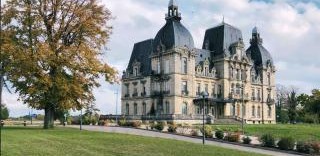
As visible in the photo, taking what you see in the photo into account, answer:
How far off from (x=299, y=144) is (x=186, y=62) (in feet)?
151

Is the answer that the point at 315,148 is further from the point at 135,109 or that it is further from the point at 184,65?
the point at 135,109

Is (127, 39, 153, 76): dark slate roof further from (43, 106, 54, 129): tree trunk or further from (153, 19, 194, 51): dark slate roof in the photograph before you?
(43, 106, 54, 129): tree trunk

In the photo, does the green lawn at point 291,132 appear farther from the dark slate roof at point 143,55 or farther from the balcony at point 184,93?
the dark slate roof at point 143,55

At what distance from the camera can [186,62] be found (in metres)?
74.8

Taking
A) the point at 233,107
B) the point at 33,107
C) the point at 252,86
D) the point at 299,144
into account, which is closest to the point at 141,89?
the point at 233,107

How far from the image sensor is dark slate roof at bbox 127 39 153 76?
80444 mm

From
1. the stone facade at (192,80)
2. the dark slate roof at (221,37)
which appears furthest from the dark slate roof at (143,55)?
the dark slate roof at (221,37)

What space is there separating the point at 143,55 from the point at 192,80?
12363 millimetres

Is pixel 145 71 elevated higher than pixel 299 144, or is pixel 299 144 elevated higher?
pixel 145 71

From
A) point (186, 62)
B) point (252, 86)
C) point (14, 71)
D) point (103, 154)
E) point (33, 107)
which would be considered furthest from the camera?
point (252, 86)

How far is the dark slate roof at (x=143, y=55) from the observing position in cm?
8044

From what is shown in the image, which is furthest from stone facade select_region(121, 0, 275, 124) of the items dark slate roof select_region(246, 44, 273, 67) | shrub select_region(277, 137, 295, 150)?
shrub select_region(277, 137, 295, 150)

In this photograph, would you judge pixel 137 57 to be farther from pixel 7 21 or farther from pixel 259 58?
pixel 7 21

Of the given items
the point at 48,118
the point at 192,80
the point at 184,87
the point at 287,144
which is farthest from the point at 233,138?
the point at 192,80
